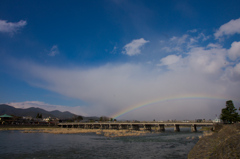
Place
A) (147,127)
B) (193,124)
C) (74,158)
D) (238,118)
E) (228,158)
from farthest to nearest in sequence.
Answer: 1. (147,127)
2. (193,124)
3. (238,118)
4. (74,158)
5. (228,158)

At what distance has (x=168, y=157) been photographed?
24453mm

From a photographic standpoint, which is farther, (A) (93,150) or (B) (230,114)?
(B) (230,114)

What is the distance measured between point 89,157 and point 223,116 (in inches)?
2720

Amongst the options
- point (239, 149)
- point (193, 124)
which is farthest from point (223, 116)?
point (239, 149)

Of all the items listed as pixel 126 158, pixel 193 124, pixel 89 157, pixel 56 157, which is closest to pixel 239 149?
pixel 126 158

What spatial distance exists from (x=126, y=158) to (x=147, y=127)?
324 ft

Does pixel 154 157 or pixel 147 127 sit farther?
pixel 147 127

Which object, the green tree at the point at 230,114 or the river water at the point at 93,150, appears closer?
the river water at the point at 93,150

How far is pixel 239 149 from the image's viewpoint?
12375mm

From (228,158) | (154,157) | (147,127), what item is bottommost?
(147,127)

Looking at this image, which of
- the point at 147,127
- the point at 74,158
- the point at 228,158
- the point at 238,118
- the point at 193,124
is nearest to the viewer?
the point at 228,158

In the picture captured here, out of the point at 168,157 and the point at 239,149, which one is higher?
the point at 239,149

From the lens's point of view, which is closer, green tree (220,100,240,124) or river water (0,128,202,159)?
river water (0,128,202,159)

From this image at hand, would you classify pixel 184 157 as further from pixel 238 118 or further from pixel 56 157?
pixel 238 118
